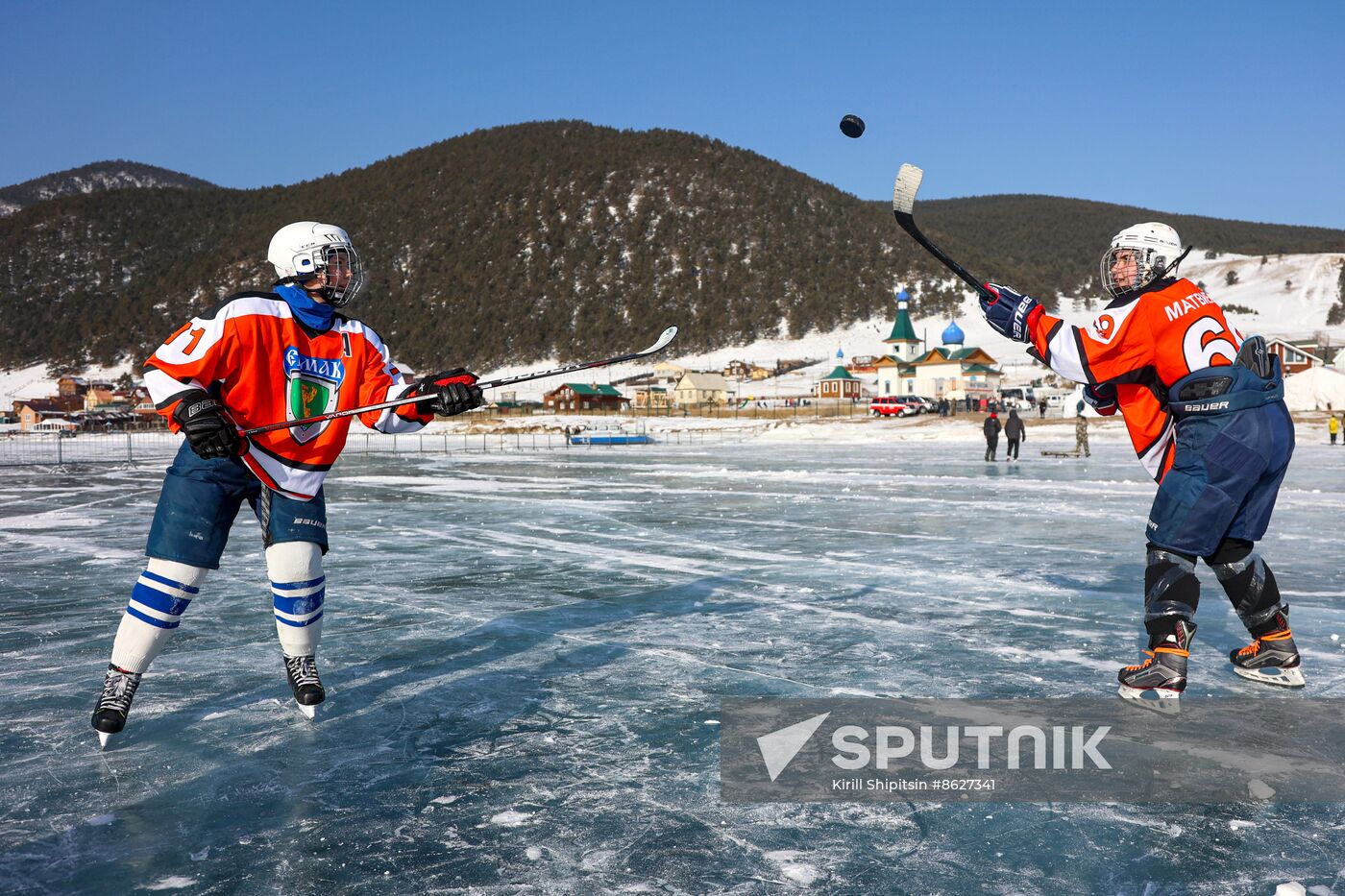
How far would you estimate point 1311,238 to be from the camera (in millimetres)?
169750

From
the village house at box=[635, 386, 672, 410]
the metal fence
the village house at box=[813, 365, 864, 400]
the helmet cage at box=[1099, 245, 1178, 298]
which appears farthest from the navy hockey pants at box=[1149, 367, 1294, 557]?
the village house at box=[635, 386, 672, 410]

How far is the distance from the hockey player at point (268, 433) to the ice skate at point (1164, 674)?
9.00 ft

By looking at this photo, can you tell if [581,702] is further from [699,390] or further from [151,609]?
[699,390]

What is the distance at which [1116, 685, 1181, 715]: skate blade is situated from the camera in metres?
3.60

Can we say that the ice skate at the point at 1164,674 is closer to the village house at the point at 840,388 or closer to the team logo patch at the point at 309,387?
the team logo patch at the point at 309,387

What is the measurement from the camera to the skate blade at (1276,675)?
385cm

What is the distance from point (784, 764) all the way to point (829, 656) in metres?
1.40

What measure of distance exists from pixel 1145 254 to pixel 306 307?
3.21 m

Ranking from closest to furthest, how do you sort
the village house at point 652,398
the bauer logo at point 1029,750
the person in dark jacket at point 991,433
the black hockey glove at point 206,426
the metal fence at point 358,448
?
1. the bauer logo at point 1029,750
2. the black hockey glove at point 206,426
3. the person in dark jacket at point 991,433
4. the metal fence at point 358,448
5. the village house at point 652,398

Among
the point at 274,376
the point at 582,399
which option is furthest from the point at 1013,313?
the point at 582,399

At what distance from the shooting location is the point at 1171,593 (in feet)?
12.1

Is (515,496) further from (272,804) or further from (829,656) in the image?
(272,804)

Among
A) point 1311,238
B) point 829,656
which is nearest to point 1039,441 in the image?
point 829,656

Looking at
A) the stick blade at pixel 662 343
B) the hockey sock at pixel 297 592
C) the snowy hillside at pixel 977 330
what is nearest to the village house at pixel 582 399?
the snowy hillside at pixel 977 330
